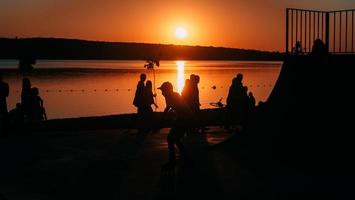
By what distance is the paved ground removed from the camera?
9.73 m

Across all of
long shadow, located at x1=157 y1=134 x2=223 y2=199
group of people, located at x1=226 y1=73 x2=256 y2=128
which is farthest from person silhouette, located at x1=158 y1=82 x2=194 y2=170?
group of people, located at x1=226 y1=73 x2=256 y2=128

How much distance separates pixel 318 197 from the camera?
9.15 metres

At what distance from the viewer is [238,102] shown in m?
19.3

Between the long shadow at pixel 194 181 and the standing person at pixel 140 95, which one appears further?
the standing person at pixel 140 95

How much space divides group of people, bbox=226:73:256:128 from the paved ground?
7.57ft

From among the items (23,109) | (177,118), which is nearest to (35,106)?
(23,109)

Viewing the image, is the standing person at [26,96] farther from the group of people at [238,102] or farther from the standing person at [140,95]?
the group of people at [238,102]

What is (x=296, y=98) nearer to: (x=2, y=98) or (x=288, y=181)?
(x=288, y=181)

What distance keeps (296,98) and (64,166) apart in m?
5.22

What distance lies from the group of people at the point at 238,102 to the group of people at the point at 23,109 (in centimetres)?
610

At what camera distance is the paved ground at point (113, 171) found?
31.9 feet

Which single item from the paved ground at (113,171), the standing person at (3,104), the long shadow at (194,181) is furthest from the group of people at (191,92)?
the standing person at (3,104)

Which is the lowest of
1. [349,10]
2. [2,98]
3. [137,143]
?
[137,143]

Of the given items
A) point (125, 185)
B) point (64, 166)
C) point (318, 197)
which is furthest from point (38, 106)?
point (318, 197)
